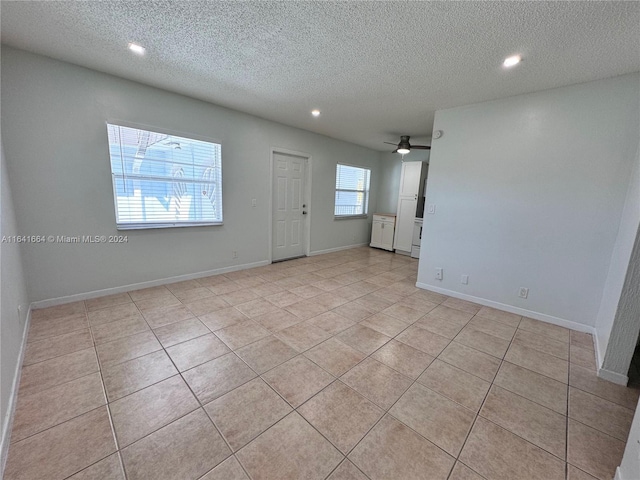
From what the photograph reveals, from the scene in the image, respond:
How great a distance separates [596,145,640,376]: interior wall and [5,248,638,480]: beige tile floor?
19cm

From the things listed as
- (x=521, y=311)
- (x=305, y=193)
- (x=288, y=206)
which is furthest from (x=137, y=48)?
(x=521, y=311)

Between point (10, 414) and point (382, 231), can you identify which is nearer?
point (10, 414)

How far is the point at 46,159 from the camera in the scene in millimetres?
2605

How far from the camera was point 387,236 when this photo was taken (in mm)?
6312

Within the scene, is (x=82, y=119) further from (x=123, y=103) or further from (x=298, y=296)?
(x=298, y=296)

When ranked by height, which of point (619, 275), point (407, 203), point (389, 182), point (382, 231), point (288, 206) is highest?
point (389, 182)

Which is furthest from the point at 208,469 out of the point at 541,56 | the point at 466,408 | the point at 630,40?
the point at 630,40

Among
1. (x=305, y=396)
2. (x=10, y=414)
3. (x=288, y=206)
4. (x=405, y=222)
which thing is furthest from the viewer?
(x=405, y=222)

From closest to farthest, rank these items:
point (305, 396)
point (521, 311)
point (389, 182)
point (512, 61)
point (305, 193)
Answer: point (305, 396) → point (512, 61) → point (521, 311) → point (305, 193) → point (389, 182)

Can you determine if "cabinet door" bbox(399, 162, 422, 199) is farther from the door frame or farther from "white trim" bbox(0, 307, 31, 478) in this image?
"white trim" bbox(0, 307, 31, 478)

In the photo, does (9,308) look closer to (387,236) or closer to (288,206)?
(288,206)

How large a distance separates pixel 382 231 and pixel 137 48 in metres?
5.42

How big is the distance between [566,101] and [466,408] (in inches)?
123

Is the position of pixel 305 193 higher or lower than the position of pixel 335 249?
higher
